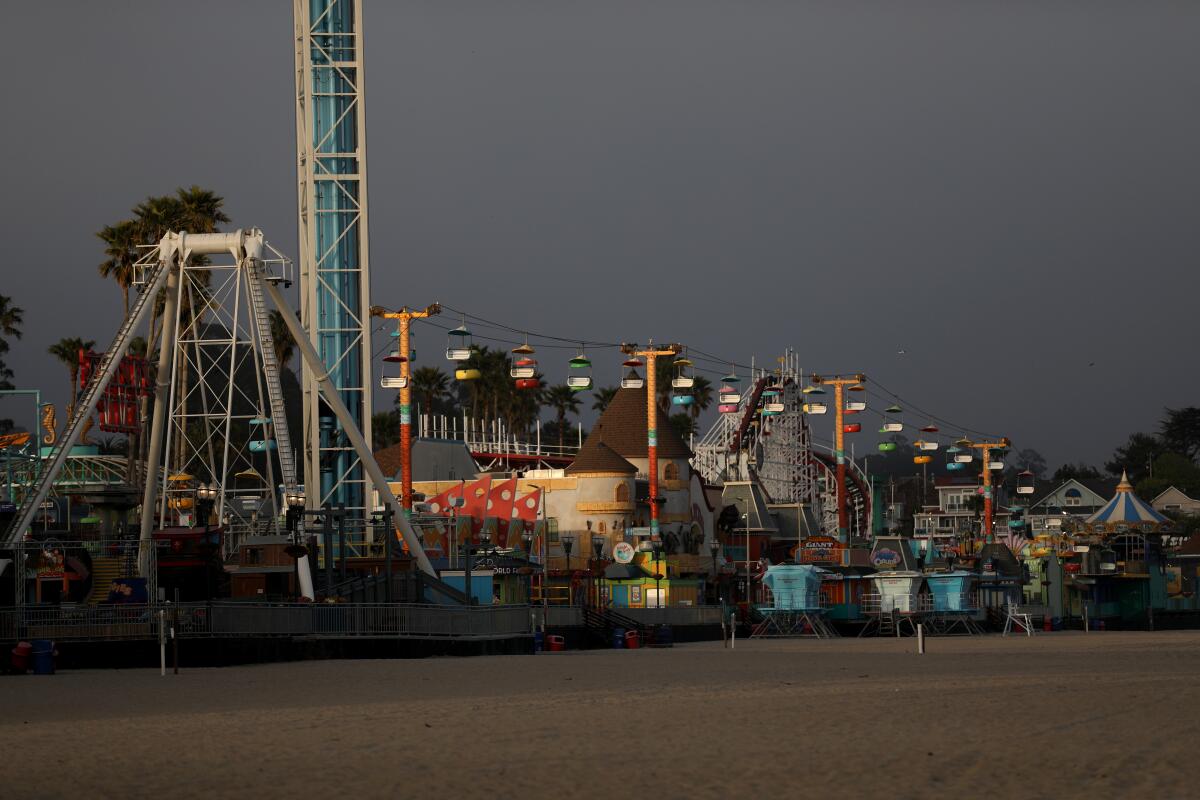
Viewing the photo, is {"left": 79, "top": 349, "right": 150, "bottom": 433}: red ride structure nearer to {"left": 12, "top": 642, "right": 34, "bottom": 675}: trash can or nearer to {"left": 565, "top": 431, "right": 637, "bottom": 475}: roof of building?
{"left": 12, "top": 642, "right": 34, "bottom": 675}: trash can

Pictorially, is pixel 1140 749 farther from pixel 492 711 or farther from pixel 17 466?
pixel 17 466

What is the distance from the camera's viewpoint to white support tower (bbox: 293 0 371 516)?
59875 mm

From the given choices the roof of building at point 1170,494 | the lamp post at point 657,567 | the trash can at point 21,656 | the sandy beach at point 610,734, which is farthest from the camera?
the roof of building at point 1170,494

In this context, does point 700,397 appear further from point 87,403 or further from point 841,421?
point 87,403

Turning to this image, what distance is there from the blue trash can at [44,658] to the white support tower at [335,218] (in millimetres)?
27149

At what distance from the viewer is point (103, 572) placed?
4419 cm

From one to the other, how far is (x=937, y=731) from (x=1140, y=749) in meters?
2.47

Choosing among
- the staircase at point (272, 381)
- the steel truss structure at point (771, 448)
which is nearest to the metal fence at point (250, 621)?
the staircase at point (272, 381)

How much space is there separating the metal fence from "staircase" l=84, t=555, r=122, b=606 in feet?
22.6

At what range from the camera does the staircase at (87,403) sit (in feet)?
129

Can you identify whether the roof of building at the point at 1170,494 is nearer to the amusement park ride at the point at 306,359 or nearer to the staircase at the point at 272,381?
the amusement park ride at the point at 306,359

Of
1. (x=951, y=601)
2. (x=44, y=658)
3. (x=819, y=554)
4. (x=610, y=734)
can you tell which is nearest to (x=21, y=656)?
(x=44, y=658)

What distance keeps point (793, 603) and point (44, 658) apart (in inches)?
1703

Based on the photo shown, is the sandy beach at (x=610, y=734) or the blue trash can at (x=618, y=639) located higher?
the sandy beach at (x=610, y=734)
